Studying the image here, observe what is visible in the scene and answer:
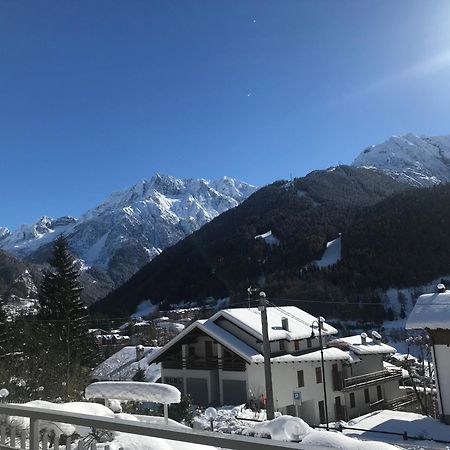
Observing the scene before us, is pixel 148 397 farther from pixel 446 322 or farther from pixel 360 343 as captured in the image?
pixel 360 343

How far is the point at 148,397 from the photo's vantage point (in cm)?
961

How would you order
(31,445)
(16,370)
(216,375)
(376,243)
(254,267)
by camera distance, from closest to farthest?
(31,445) → (16,370) → (216,375) → (376,243) → (254,267)

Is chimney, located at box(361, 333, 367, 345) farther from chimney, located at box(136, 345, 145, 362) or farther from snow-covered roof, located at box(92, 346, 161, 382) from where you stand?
chimney, located at box(136, 345, 145, 362)

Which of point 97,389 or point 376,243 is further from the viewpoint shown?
point 376,243

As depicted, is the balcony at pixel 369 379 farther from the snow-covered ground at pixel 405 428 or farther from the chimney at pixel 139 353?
the chimney at pixel 139 353

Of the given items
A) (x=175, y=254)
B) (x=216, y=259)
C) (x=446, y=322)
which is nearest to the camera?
(x=446, y=322)

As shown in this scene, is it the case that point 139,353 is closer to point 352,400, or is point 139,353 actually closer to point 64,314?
point 64,314

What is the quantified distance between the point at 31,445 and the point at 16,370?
28.7 meters

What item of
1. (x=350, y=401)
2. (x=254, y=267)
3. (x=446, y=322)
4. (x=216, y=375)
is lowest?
(x=350, y=401)

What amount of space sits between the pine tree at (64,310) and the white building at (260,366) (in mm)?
6350

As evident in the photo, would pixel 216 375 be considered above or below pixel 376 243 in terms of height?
below

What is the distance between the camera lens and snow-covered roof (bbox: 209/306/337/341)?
36.8 m

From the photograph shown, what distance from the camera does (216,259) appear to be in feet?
593

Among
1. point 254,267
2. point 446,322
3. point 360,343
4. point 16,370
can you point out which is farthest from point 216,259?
point 446,322
